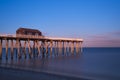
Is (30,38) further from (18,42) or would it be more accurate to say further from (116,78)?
(116,78)

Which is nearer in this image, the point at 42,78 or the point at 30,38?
the point at 42,78

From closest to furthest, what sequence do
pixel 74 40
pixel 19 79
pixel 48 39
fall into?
pixel 19 79
pixel 48 39
pixel 74 40

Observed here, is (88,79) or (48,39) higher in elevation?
(48,39)

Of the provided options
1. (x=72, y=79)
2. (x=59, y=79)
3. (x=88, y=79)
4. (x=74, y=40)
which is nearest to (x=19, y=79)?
(x=59, y=79)

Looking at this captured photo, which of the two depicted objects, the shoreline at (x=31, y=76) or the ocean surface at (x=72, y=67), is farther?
the ocean surface at (x=72, y=67)

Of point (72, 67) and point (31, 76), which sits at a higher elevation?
point (31, 76)

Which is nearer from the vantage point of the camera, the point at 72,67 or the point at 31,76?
the point at 31,76

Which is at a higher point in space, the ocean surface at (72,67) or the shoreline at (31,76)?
the shoreline at (31,76)

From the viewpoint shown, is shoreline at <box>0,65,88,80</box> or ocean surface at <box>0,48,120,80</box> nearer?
shoreline at <box>0,65,88,80</box>

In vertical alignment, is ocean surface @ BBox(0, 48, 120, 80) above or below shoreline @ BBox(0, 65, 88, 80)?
below

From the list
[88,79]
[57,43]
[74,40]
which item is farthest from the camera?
[74,40]

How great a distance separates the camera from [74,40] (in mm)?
38688

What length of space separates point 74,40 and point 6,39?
17.4 metres

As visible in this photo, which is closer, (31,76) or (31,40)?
(31,76)
